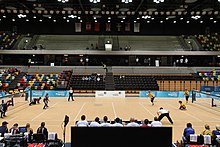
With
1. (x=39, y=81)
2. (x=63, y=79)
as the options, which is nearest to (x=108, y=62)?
(x=63, y=79)

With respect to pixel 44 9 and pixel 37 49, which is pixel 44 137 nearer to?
pixel 44 9

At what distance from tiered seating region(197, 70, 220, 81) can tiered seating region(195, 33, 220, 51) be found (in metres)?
5.32

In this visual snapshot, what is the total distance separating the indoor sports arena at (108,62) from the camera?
70.3 ft

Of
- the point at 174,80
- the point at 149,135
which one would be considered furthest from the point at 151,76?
the point at 149,135

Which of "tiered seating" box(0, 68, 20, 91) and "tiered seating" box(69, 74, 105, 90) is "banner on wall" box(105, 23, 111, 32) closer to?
"tiered seating" box(69, 74, 105, 90)

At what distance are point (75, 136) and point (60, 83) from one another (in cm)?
2967

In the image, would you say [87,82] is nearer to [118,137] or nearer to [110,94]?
[110,94]

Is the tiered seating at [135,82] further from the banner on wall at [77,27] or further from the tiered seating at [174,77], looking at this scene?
the banner on wall at [77,27]

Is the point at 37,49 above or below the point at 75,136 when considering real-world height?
above

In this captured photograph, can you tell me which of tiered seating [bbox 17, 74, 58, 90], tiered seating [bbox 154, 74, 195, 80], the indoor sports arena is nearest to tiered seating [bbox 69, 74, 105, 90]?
the indoor sports arena

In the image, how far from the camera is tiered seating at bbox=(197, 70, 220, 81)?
39562mm

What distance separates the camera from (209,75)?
40.7 metres

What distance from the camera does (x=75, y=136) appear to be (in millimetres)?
7840

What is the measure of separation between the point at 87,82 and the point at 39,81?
745 centimetres
